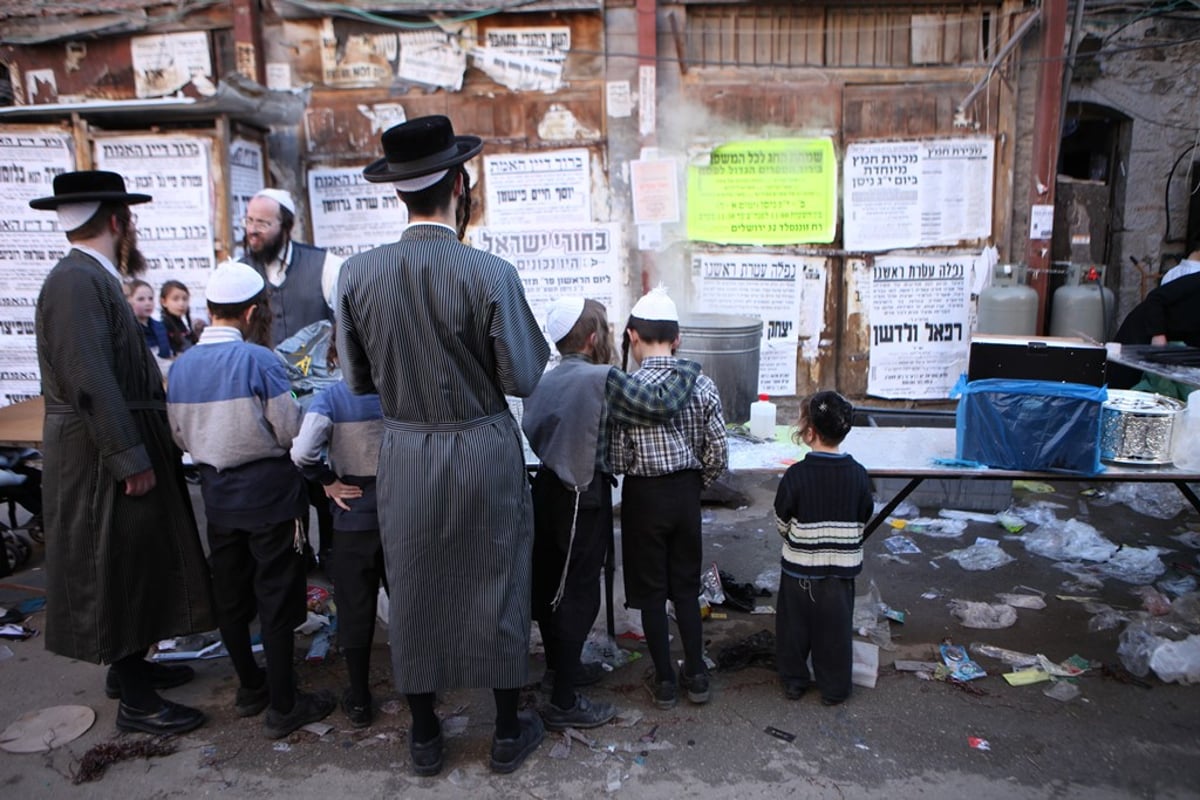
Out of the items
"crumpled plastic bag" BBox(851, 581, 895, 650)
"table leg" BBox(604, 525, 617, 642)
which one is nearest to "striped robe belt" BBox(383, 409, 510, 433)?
A: "table leg" BBox(604, 525, 617, 642)

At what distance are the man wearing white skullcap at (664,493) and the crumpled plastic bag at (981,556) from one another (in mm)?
2170

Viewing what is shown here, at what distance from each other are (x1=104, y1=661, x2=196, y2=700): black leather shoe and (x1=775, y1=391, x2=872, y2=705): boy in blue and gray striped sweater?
2.66 m

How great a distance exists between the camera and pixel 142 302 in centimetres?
626

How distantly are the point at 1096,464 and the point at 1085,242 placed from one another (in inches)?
174

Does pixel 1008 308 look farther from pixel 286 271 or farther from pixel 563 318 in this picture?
pixel 286 271

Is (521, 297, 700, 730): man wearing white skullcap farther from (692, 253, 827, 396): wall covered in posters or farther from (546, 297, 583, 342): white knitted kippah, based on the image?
(692, 253, 827, 396): wall covered in posters

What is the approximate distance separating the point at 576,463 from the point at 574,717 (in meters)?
1.04

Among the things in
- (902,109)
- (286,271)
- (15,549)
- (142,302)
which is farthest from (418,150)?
(902,109)

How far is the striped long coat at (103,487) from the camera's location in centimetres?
306

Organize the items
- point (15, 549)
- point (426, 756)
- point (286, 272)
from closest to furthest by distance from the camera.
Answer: point (426, 756), point (286, 272), point (15, 549)

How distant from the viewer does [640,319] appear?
10.8ft

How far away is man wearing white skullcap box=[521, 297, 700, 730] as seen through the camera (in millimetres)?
3096

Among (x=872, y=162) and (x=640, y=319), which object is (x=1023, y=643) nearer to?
(x=640, y=319)

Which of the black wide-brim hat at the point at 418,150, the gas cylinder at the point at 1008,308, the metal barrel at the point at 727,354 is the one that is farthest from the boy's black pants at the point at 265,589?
the gas cylinder at the point at 1008,308
